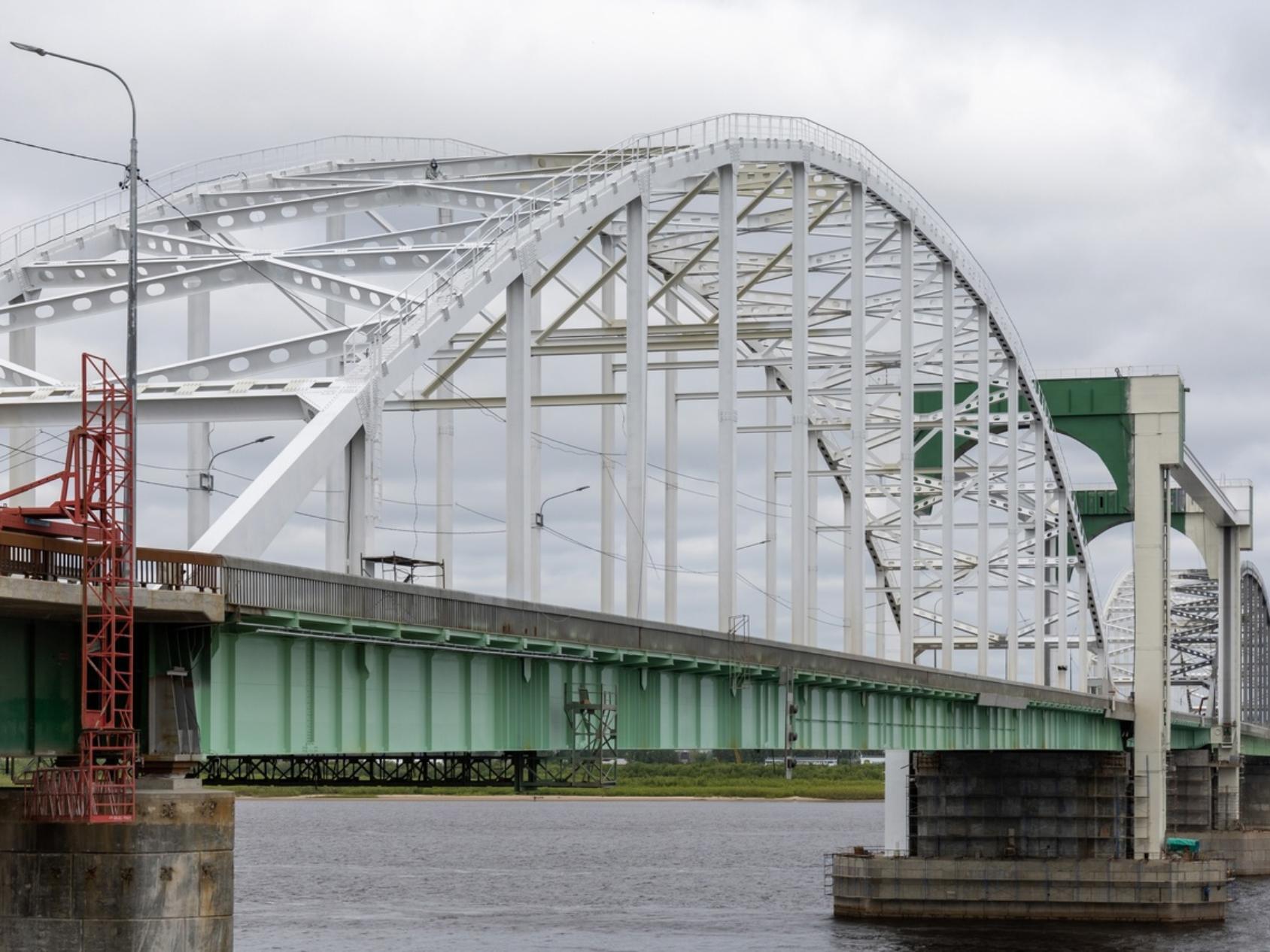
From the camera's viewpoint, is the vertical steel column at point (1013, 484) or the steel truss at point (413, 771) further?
the vertical steel column at point (1013, 484)

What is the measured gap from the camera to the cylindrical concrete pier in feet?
92.8

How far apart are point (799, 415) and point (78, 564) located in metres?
40.7

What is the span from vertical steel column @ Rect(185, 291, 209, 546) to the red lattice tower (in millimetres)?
15001

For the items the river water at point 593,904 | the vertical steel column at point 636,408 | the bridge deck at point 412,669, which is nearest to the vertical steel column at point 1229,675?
the river water at point 593,904

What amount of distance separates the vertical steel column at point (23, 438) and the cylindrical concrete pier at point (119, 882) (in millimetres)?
16332

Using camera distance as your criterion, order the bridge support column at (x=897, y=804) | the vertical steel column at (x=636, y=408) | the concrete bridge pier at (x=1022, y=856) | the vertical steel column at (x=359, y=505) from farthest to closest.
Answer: the bridge support column at (x=897, y=804) → the concrete bridge pier at (x=1022, y=856) → the vertical steel column at (x=636, y=408) → the vertical steel column at (x=359, y=505)

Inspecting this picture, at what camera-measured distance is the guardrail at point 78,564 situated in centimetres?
2725

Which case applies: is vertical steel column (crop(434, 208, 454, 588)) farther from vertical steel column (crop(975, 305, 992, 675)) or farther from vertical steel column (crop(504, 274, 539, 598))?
vertical steel column (crop(975, 305, 992, 675))

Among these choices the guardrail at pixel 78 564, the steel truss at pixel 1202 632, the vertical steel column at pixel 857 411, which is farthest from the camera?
the steel truss at pixel 1202 632

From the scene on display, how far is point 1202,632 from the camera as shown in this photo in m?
176

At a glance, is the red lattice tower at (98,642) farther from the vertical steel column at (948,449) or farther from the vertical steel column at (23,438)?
the vertical steel column at (948,449)

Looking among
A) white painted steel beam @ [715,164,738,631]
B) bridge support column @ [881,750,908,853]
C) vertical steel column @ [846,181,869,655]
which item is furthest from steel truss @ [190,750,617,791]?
bridge support column @ [881,750,908,853]

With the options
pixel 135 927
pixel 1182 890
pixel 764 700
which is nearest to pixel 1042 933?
pixel 1182 890

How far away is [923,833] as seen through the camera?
84.3m
